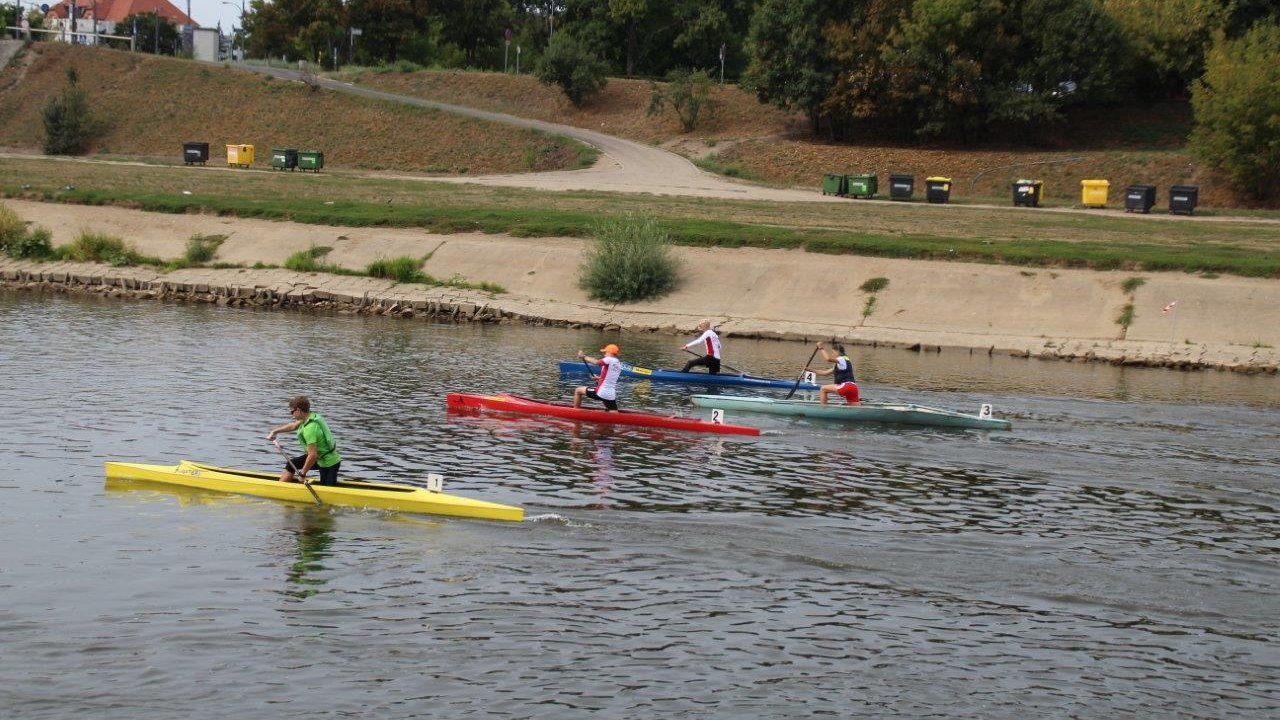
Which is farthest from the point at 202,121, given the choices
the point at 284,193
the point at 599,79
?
the point at 284,193

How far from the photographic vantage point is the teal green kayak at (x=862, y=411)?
93.2 feet

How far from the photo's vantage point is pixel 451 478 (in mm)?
23031

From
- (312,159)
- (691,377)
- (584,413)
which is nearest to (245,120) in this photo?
(312,159)

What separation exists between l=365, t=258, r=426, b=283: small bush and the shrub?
605 cm

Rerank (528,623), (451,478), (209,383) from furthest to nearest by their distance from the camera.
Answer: (209,383) < (451,478) < (528,623)

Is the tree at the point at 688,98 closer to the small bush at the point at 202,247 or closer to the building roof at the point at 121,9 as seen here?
the small bush at the point at 202,247

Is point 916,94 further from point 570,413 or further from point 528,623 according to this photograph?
point 528,623

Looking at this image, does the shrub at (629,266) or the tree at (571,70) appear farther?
the tree at (571,70)

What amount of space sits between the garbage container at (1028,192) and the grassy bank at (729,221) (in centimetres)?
354

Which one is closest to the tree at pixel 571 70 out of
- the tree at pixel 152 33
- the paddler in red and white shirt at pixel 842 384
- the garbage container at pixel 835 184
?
the garbage container at pixel 835 184

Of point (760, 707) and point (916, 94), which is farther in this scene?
point (916, 94)

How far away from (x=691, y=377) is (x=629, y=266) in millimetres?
12547

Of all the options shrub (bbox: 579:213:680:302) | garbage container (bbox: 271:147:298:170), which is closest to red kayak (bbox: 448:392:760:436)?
shrub (bbox: 579:213:680:302)

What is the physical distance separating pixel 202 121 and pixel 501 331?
60158 mm
